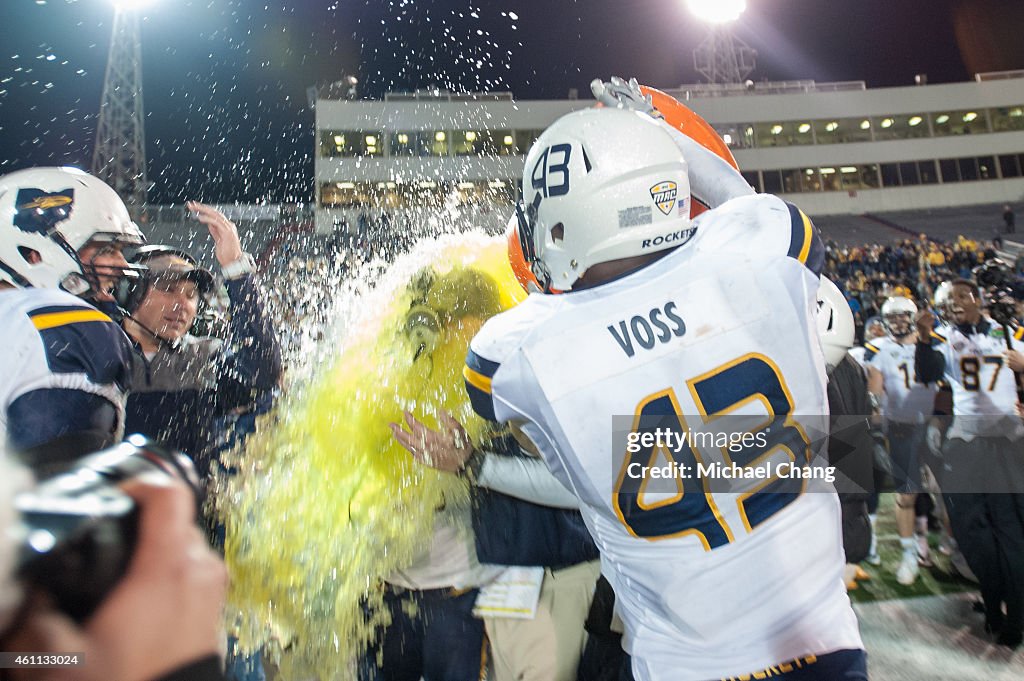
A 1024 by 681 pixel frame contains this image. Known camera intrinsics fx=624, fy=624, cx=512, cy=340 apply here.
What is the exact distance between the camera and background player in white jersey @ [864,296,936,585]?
18.5ft

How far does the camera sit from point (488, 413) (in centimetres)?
178

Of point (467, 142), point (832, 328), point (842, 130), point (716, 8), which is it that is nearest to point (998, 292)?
point (832, 328)

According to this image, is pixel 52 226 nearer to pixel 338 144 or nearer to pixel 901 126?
pixel 338 144

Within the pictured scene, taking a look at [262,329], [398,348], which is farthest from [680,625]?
[262,329]

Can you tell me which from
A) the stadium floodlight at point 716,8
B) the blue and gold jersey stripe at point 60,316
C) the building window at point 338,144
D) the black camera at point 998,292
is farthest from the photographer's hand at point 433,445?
the building window at point 338,144

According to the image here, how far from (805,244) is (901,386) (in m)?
5.08

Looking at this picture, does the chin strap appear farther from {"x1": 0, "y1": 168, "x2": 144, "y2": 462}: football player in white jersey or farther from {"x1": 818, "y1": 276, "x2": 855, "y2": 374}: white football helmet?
{"x1": 818, "y1": 276, "x2": 855, "y2": 374}: white football helmet

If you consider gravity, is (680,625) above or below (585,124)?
below

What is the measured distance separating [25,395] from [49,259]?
3.21 feet

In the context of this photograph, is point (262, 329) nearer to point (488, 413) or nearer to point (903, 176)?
point (488, 413)

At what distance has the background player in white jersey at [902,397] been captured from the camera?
564 centimetres

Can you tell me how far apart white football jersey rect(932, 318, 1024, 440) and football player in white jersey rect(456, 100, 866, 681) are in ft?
12.6

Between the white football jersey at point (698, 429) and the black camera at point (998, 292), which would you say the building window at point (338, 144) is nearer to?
the black camera at point (998, 292)
